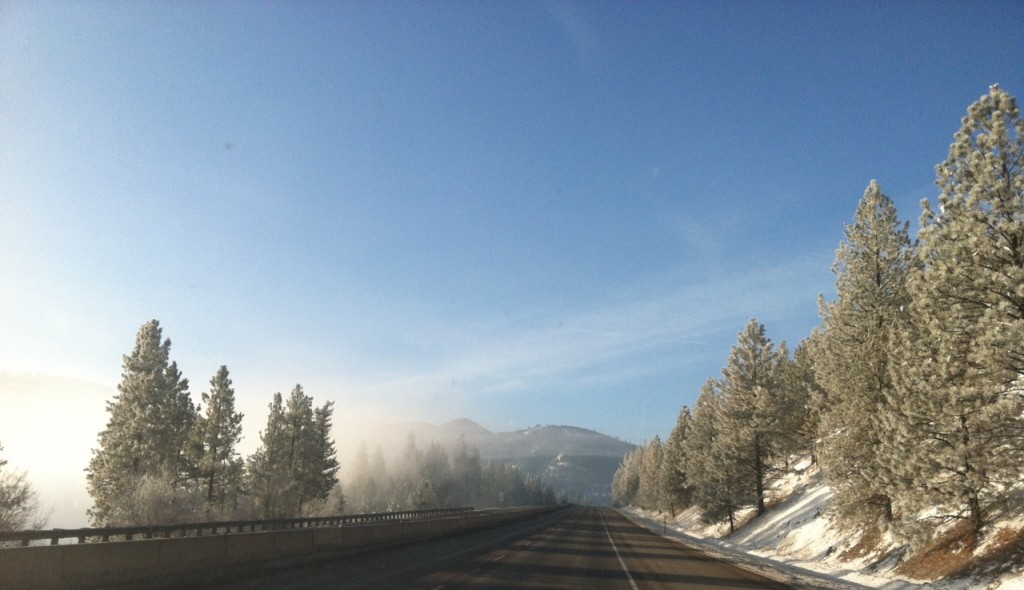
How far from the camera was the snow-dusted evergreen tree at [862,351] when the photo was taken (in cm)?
Answer: 2245

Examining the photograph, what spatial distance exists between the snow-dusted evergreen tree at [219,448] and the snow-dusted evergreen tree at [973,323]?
2164 inches

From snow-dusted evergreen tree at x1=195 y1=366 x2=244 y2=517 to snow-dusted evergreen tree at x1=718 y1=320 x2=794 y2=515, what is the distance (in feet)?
143

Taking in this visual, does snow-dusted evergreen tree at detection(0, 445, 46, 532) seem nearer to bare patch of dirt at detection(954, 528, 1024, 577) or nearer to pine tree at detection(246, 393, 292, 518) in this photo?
pine tree at detection(246, 393, 292, 518)

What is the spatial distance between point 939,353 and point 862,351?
685 centimetres

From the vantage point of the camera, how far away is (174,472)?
49.6 meters

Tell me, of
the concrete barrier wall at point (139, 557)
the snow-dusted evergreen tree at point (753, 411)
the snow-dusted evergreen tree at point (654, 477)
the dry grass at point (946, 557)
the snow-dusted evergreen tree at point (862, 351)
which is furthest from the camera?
the snow-dusted evergreen tree at point (654, 477)

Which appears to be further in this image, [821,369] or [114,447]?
[114,447]

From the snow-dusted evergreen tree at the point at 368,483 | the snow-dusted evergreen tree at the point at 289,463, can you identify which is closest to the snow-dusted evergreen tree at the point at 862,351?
the snow-dusted evergreen tree at the point at 289,463

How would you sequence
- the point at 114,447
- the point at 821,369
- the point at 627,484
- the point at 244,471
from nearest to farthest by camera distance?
the point at 821,369 → the point at 114,447 → the point at 244,471 → the point at 627,484

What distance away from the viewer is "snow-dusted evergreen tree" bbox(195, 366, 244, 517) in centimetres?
5466

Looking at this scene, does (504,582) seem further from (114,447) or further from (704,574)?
(114,447)

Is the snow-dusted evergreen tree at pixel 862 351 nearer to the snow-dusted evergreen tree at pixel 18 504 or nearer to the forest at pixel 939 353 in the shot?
the forest at pixel 939 353

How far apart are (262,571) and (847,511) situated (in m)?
20.7

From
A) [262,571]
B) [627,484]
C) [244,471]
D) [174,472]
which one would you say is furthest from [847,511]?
[627,484]
